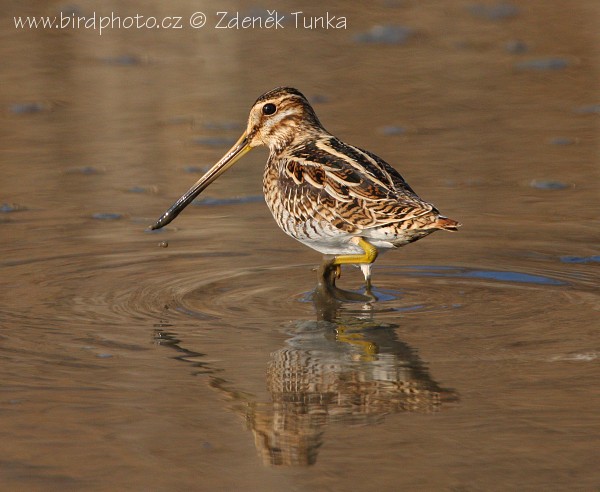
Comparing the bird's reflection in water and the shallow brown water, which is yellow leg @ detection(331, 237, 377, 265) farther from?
the bird's reflection in water

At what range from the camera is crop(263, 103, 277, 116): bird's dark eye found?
25.4 feet

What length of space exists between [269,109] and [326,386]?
108 inches

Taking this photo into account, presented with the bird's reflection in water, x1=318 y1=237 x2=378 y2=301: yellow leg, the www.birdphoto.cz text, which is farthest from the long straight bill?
the www.birdphoto.cz text

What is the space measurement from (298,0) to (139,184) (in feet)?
18.1

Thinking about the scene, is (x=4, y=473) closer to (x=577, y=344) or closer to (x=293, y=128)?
(x=577, y=344)

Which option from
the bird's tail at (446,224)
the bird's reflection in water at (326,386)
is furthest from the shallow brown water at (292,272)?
the bird's tail at (446,224)

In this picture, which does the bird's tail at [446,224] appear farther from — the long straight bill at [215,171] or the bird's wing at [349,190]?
the long straight bill at [215,171]

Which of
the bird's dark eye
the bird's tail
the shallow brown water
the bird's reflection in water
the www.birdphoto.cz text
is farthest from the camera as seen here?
the www.birdphoto.cz text

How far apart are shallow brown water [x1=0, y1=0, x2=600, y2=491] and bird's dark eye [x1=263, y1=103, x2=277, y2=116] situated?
77 cm

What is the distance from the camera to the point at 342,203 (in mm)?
6746

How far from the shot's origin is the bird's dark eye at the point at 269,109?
25.4 ft

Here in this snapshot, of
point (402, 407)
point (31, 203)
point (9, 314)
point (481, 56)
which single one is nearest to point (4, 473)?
point (402, 407)

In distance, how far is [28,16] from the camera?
44.4ft

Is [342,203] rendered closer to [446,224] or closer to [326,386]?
[446,224]
